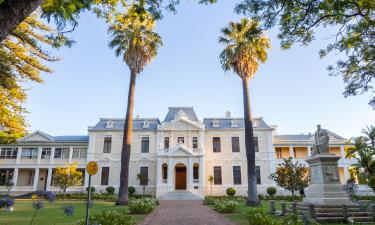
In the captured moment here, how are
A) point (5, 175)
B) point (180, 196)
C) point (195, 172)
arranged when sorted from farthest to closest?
point (5, 175) < point (195, 172) < point (180, 196)

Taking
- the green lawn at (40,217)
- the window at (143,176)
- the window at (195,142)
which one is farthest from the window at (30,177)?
the green lawn at (40,217)

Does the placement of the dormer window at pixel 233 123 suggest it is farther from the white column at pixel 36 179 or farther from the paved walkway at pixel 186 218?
the white column at pixel 36 179

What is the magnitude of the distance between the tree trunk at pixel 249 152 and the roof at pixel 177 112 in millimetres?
14907

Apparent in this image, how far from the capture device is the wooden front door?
1286 inches

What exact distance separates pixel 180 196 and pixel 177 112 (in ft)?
40.4

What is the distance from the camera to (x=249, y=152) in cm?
1972

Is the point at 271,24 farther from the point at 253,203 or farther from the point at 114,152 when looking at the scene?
the point at 114,152

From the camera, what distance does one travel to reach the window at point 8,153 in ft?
114

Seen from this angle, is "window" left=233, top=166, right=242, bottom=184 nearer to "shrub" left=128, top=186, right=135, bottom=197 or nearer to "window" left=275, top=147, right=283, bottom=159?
"window" left=275, top=147, right=283, bottom=159

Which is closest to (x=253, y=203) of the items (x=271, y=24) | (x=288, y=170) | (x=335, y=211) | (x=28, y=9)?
(x=288, y=170)

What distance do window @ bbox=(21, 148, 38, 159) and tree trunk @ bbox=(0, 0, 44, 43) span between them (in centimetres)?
3732

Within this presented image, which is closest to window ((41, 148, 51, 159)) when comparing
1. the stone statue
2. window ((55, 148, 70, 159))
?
window ((55, 148, 70, 159))

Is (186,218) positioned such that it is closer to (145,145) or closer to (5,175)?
(145,145)

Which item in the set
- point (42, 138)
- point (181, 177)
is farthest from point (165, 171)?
point (42, 138)
